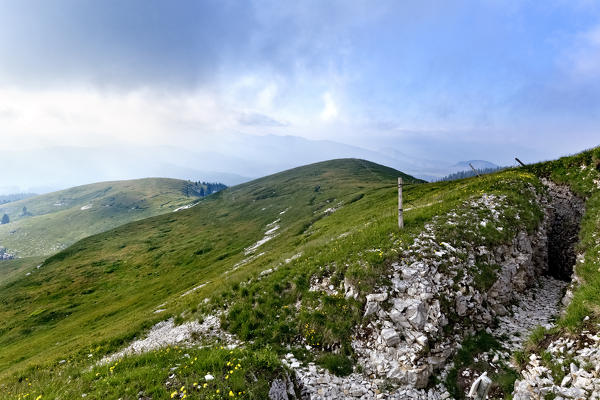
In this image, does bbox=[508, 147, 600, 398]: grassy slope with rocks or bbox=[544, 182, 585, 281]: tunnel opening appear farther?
bbox=[544, 182, 585, 281]: tunnel opening

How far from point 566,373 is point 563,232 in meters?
19.7

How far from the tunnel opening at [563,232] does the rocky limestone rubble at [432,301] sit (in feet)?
15.6

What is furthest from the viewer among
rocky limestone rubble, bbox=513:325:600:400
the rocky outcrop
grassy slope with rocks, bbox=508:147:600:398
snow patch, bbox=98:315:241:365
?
the rocky outcrop

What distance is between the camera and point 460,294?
14477 mm

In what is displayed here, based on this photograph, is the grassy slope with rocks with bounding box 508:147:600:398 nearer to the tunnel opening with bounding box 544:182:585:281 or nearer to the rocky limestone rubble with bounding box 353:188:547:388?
the tunnel opening with bounding box 544:182:585:281

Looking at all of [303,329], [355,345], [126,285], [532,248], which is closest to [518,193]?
[532,248]

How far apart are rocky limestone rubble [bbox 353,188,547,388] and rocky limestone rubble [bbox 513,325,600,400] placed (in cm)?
302

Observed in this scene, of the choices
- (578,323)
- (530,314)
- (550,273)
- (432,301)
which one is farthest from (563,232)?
(432,301)

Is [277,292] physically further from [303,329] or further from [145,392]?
[145,392]

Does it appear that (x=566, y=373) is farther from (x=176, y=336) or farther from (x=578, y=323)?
→ (x=176, y=336)

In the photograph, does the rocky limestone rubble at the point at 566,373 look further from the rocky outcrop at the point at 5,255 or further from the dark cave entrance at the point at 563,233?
the rocky outcrop at the point at 5,255

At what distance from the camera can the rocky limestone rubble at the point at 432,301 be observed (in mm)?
12055

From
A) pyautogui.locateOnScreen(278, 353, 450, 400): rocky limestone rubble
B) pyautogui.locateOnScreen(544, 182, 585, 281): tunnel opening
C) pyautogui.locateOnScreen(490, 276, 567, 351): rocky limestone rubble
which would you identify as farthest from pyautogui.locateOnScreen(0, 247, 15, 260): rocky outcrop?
pyautogui.locateOnScreen(544, 182, 585, 281): tunnel opening

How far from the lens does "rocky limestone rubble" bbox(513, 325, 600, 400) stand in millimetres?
8719
